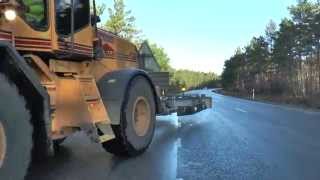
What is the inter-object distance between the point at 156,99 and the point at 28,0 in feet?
13.7

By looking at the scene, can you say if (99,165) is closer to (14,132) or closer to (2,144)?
(14,132)

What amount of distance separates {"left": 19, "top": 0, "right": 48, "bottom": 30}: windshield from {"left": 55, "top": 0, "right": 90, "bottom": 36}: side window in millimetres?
292

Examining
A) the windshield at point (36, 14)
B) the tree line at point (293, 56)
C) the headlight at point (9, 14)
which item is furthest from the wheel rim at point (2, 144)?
the tree line at point (293, 56)

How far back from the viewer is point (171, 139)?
15.1 meters

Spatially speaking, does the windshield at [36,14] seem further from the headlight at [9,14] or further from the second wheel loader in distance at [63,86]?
the headlight at [9,14]

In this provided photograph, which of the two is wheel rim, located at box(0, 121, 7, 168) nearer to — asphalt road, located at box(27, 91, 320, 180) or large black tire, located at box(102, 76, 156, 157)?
asphalt road, located at box(27, 91, 320, 180)

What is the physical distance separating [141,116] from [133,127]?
0.66m

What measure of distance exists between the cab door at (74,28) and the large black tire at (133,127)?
1.21m

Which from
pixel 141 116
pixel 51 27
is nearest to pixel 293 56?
pixel 141 116

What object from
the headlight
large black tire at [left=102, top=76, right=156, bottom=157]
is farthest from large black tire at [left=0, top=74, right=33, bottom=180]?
large black tire at [left=102, top=76, right=156, bottom=157]

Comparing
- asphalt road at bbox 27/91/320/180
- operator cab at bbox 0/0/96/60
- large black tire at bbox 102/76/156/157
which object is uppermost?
operator cab at bbox 0/0/96/60

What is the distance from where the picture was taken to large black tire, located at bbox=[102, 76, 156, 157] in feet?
36.6

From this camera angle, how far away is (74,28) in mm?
10211

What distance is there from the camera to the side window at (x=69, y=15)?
9695 millimetres
